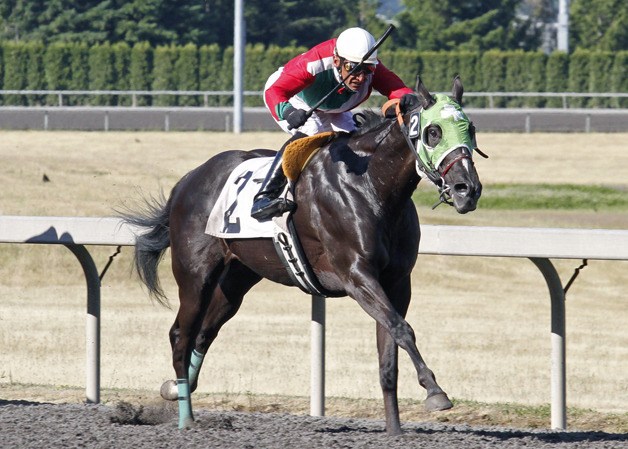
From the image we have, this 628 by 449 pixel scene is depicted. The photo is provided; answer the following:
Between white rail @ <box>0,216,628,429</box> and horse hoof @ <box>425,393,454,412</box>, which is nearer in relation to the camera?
horse hoof @ <box>425,393,454,412</box>

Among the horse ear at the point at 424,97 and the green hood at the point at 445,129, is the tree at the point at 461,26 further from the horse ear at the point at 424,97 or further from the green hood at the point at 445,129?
the green hood at the point at 445,129

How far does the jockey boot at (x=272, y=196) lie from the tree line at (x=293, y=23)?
3692 cm

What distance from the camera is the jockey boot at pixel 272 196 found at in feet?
19.6

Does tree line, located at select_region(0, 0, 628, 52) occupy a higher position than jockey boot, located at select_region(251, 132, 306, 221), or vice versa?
tree line, located at select_region(0, 0, 628, 52)

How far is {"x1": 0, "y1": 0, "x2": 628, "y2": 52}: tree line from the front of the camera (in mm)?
43875

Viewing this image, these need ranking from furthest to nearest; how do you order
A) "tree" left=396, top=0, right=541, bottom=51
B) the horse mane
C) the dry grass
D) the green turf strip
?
"tree" left=396, top=0, right=541, bottom=51, the green turf strip, the dry grass, the horse mane

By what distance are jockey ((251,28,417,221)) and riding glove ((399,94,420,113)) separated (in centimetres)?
25

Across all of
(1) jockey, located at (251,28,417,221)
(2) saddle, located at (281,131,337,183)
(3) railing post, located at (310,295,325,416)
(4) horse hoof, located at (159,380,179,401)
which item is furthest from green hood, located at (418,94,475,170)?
(4) horse hoof, located at (159,380,179,401)

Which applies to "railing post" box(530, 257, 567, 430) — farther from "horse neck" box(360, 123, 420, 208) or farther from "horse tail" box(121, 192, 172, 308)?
"horse tail" box(121, 192, 172, 308)

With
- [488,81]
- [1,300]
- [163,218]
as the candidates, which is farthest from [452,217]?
[488,81]

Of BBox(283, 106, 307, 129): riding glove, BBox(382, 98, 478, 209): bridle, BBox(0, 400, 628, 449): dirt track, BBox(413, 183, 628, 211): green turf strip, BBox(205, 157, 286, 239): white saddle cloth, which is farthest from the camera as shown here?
BBox(413, 183, 628, 211): green turf strip

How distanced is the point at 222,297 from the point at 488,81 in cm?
3543

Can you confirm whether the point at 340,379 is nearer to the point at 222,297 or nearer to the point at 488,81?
the point at 222,297

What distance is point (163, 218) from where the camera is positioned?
23.0 ft
